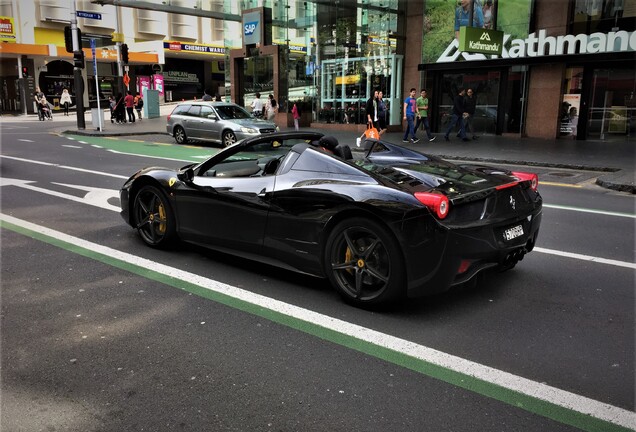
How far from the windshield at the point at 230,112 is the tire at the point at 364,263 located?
1555 centimetres

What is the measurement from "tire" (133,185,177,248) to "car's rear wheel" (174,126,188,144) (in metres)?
14.5

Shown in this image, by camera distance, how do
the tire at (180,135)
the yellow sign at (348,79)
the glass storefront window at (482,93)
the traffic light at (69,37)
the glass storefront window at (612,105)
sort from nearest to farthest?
the glass storefront window at (612,105), the tire at (180,135), the glass storefront window at (482,93), the traffic light at (69,37), the yellow sign at (348,79)

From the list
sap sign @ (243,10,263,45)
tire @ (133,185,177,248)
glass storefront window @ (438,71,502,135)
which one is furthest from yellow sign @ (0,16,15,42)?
tire @ (133,185,177,248)

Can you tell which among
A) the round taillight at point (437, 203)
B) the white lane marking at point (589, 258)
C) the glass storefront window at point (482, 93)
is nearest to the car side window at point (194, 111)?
the glass storefront window at point (482, 93)

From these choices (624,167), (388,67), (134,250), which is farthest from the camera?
(388,67)

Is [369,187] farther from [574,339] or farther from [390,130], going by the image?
[390,130]

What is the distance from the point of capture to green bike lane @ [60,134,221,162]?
16.0 meters

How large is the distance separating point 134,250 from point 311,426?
155 inches

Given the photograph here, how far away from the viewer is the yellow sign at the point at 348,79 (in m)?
26.2

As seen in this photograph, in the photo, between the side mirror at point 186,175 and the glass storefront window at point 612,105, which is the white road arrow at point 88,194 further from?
the glass storefront window at point 612,105

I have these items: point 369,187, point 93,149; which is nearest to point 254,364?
point 369,187

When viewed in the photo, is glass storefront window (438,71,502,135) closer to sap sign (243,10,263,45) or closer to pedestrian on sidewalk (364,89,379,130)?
pedestrian on sidewalk (364,89,379,130)

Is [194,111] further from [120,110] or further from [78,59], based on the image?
[120,110]

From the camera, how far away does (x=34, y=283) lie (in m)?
5.11
